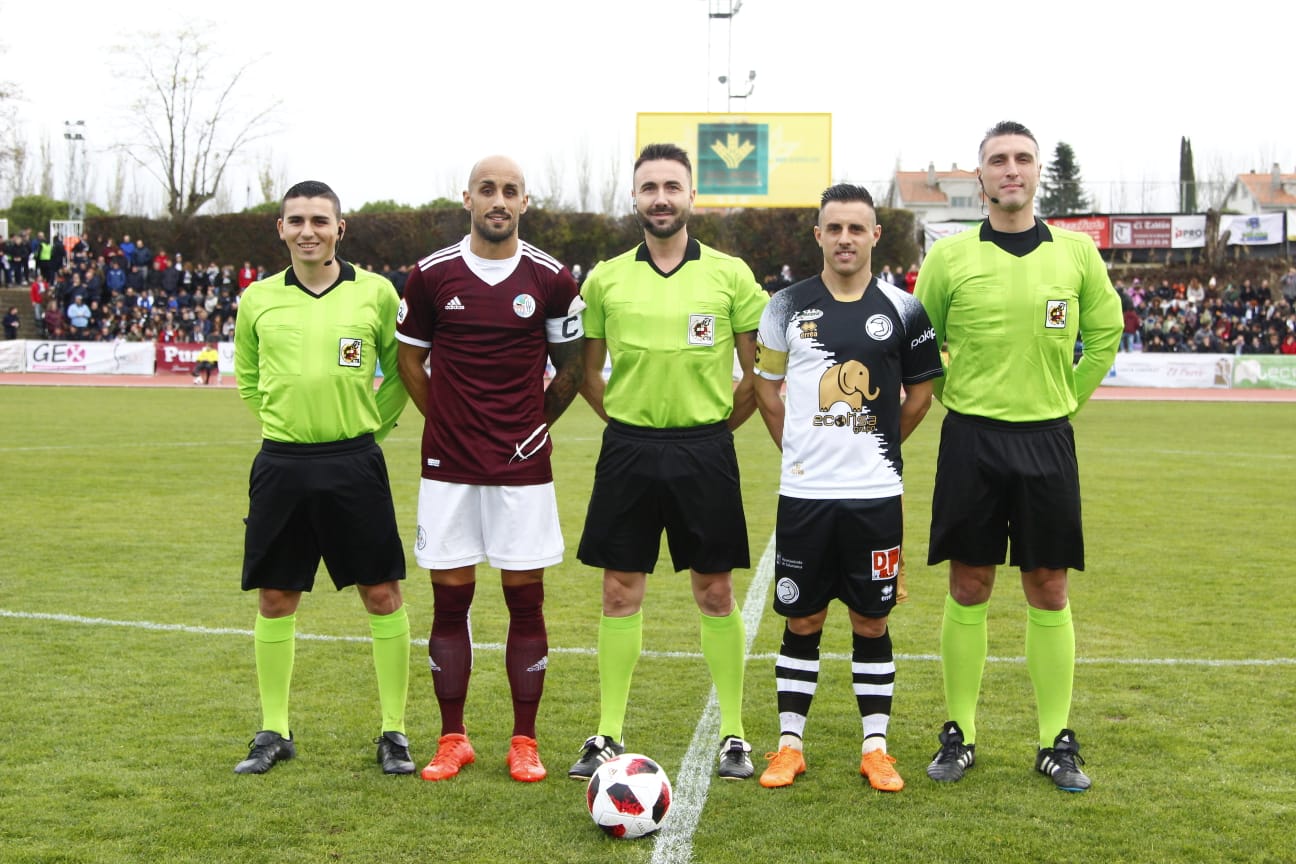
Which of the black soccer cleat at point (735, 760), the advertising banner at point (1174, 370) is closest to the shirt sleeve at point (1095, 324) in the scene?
the black soccer cleat at point (735, 760)

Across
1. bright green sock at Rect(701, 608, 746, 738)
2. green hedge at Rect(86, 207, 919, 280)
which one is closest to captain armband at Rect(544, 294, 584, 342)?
bright green sock at Rect(701, 608, 746, 738)

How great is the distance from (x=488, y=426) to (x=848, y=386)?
1.33m

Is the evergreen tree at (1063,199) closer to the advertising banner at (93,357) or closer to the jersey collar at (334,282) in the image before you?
the advertising banner at (93,357)

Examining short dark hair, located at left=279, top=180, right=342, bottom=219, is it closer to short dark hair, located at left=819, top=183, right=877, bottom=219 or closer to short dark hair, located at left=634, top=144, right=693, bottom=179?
short dark hair, located at left=634, top=144, right=693, bottom=179

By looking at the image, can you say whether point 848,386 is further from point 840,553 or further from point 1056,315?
point 1056,315

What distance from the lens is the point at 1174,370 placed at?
30.9 meters

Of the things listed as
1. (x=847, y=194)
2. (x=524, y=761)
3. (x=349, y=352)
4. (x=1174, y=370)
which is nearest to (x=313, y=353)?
(x=349, y=352)

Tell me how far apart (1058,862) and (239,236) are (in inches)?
1783

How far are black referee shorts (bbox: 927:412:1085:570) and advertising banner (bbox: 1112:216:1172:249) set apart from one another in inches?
1701

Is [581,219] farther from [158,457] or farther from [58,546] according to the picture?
[58,546]

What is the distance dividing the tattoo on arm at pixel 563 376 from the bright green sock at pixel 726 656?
1.01 m

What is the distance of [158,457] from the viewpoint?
14750 millimetres

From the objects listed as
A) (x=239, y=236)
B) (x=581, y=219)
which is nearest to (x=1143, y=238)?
(x=581, y=219)

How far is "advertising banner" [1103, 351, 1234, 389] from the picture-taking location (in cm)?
3081
